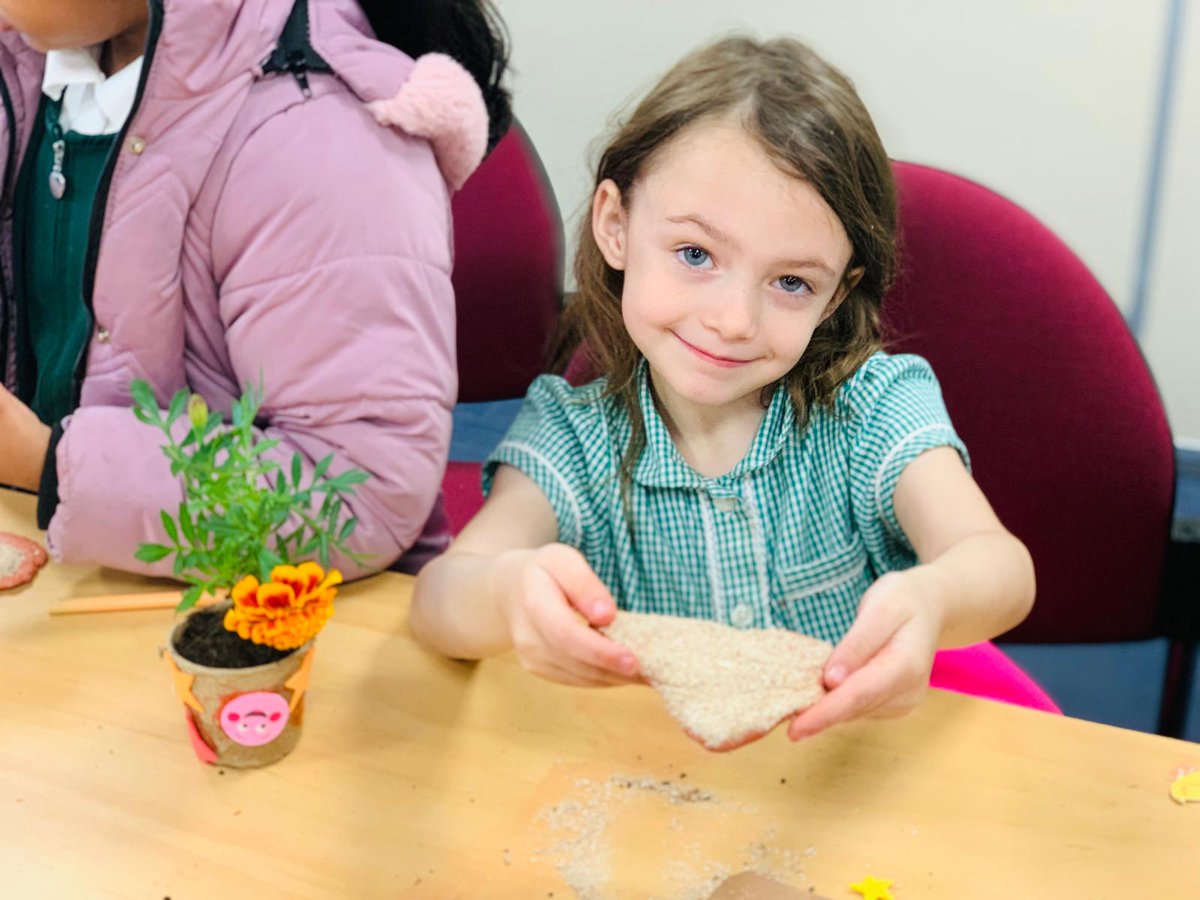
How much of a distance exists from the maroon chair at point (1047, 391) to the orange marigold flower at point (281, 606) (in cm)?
74

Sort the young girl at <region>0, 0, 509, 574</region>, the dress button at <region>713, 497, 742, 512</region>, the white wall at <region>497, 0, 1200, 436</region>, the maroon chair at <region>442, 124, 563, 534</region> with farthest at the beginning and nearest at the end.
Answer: the white wall at <region>497, 0, 1200, 436</region>, the maroon chair at <region>442, 124, 563, 534</region>, the dress button at <region>713, 497, 742, 512</region>, the young girl at <region>0, 0, 509, 574</region>

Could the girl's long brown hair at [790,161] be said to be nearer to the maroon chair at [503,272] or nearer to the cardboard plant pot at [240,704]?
the cardboard plant pot at [240,704]

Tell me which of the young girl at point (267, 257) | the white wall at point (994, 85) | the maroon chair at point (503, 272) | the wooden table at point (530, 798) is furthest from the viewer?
the white wall at point (994, 85)

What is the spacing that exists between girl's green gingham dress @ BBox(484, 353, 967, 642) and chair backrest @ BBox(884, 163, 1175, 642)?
22 cm

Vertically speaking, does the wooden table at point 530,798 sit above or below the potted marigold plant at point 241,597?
below

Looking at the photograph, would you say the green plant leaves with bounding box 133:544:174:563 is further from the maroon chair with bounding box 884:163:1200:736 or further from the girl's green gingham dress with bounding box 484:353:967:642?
the maroon chair with bounding box 884:163:1200:736

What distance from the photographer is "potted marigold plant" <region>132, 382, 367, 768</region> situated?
0.71 m

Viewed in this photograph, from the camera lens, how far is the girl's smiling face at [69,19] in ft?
3.14

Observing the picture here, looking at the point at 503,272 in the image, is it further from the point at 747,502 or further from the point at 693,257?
the point at 693,257

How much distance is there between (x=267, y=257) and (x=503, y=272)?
0.73 meters

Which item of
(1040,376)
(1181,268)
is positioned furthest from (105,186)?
(1181,268)

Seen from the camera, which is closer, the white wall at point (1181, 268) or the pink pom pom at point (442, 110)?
the pink pom pom at point (442, 110)

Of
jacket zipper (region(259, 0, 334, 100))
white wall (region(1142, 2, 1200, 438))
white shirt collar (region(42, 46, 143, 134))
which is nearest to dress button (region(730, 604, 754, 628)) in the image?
jacket zipper (region(259, 0, 334, 100))

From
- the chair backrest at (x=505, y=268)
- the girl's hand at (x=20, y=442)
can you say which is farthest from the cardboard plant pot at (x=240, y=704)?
the chair backrest at (x=505, y=268)
